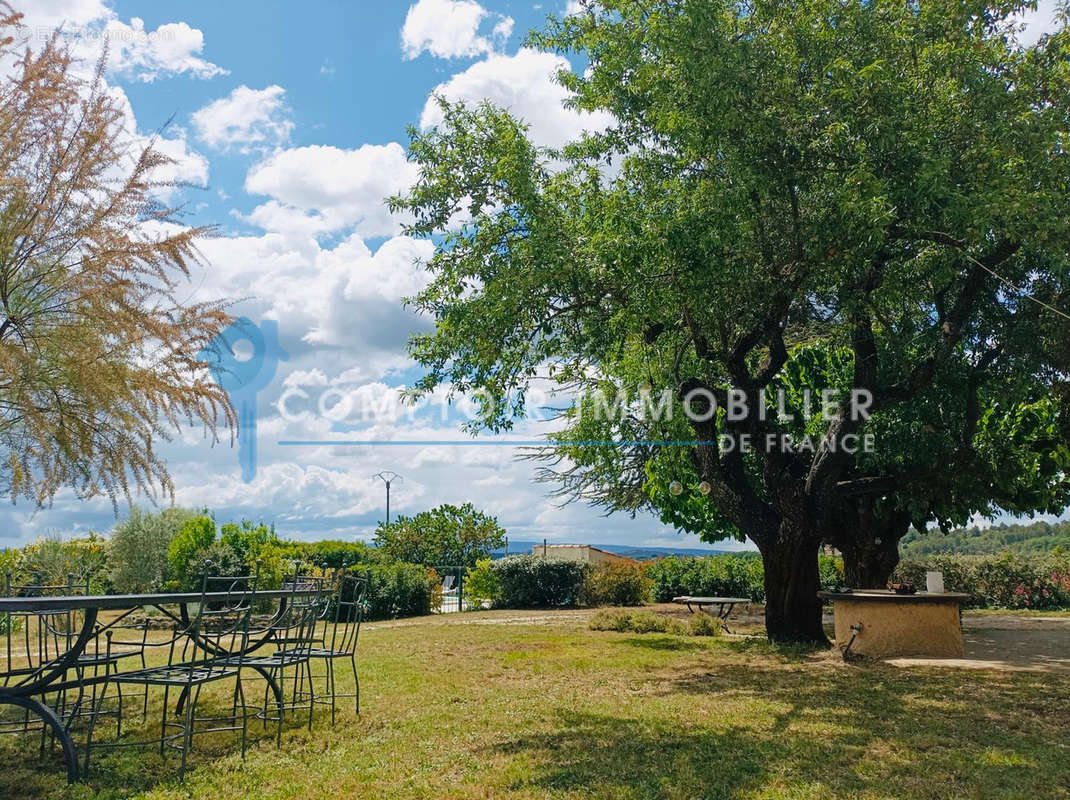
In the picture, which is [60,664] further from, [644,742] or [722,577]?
[722,577]

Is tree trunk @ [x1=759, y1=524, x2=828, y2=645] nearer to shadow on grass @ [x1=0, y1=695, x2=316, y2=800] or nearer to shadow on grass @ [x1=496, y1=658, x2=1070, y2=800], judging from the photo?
shadow on grass @ [x1=496, y1=658, x2=1070, y2=800]

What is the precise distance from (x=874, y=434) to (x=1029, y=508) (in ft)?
13.1

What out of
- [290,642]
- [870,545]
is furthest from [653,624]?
[290,642]

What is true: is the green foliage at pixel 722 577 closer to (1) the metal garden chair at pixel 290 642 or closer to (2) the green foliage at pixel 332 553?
(2) the green foliage at pixel 332 553

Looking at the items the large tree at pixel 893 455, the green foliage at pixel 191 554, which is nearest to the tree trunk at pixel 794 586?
the large tree at pixel 893 455

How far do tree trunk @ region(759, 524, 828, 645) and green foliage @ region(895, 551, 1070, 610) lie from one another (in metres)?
10.6

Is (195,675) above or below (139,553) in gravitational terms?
above

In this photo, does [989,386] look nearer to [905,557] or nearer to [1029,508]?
[1029,508]

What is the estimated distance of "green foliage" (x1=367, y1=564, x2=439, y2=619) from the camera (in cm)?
1830

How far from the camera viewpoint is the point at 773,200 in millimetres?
8859

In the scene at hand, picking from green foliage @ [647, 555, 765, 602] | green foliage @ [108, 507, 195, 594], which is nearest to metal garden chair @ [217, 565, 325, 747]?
green foliage @ [108, 507, 195, 594]

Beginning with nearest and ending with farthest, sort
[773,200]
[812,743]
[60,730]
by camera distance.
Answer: [60,730] < [812,743] < [773,200]

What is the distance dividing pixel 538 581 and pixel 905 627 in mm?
11088

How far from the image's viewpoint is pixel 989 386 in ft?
37.3
